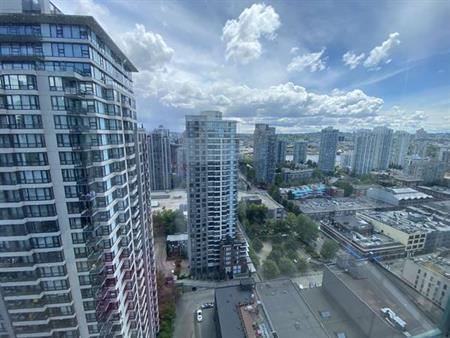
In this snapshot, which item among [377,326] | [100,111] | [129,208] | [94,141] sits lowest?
[377,326]

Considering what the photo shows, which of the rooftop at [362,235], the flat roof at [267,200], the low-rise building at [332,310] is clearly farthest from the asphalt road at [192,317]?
the flat roof at [267,200]

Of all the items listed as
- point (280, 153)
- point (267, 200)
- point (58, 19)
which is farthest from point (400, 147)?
point (280, 153)

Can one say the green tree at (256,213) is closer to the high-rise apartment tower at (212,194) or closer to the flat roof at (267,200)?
the flat roof at (267,200)

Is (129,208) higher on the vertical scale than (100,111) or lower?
lower

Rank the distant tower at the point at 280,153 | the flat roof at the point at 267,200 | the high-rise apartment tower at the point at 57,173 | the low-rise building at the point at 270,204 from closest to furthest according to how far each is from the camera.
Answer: the high-rise apartment tower at the point at 57,173 → the low-rise building at the point at 270,204 → the flat roof at the point at 267,200 → the distant tower at the point at 280,153

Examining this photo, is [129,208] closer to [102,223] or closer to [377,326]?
[102,223]

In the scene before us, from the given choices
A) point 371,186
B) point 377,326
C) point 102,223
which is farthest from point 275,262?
point 102,223

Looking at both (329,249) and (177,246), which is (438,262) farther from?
(177,246)

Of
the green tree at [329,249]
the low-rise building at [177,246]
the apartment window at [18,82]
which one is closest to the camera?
the apartment window at [18,82]
